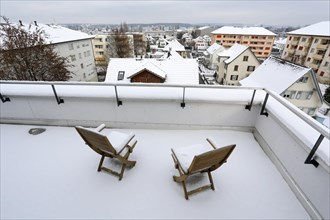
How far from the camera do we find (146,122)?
3.07 meters

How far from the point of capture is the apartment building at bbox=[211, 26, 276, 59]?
122 ft

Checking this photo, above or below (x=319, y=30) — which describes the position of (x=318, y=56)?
below

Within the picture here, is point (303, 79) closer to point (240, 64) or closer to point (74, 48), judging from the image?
point (240, 64)

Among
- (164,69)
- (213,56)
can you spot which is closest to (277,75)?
(164,69)

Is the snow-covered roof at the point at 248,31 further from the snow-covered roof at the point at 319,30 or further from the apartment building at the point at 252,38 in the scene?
the snow-covered roof at the point at 319,30

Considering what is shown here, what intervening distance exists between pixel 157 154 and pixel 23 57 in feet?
34.0

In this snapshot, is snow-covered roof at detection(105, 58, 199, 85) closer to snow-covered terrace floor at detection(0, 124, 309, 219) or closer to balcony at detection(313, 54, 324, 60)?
snow-covered terrace floor at detection(0, 124, 309, 219)

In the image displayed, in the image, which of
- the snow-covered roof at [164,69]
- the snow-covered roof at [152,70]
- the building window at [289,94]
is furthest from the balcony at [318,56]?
the snow-covered roof at [152,70]

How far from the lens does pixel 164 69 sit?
11.1 meters

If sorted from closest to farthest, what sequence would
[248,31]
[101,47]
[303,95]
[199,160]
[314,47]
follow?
[199,160]
[303,95]
[314,47]
[101,47]
[248,31]

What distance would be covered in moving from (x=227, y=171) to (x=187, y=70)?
9246mm

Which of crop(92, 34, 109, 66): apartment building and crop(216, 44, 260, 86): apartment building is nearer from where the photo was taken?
crop(216, 44, 260, 86): apartment building

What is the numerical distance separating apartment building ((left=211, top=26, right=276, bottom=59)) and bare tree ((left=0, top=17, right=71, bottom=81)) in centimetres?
4015

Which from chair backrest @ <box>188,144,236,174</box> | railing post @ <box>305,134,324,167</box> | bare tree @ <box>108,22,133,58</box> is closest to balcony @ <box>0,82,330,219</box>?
railing post @ <box>305,134,324,167</box>
